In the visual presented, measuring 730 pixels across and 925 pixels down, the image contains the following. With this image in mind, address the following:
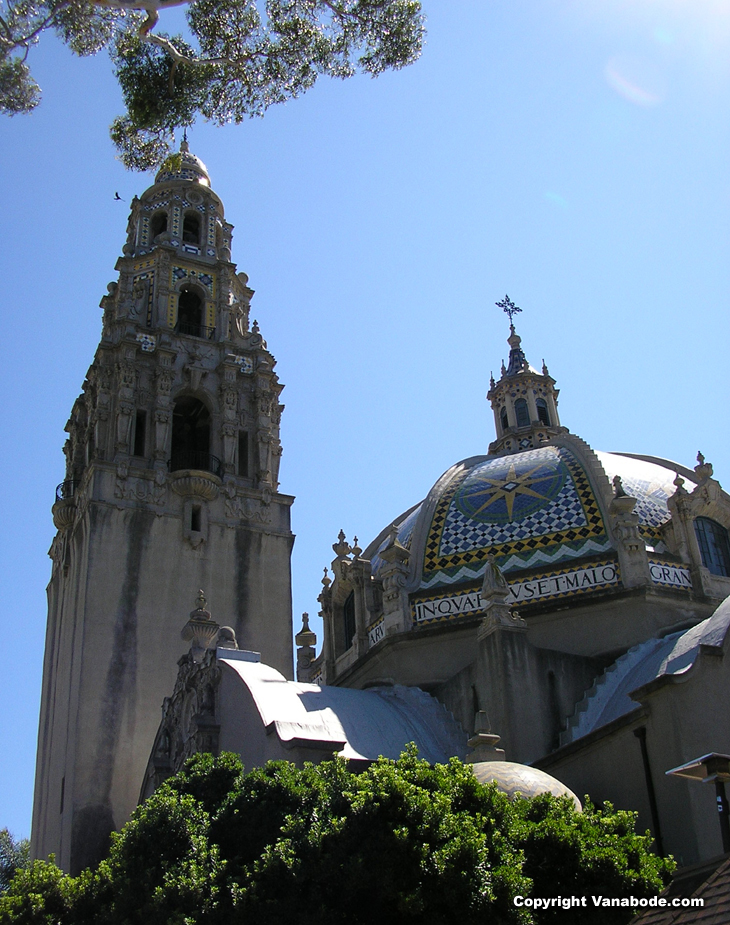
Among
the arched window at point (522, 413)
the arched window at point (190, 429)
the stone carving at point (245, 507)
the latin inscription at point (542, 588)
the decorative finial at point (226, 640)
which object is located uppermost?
the arched window at point (522, 413)

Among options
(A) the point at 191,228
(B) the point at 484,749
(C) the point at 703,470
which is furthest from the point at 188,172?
A: (B) the point at 484,749

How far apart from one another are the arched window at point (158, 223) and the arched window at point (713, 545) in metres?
18.4

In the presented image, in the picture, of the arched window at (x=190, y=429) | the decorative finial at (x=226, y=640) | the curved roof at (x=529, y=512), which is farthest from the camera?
the arched window at (x=190, y=429)

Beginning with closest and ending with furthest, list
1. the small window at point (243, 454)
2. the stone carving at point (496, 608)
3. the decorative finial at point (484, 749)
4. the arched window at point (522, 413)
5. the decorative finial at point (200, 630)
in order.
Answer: the decorative finial at point (484, 749)
the stone carving at point (496, 608)
the decorative finial at point (200, 630)
the small window at point (243, 454)
the arched window at point (522, 413)

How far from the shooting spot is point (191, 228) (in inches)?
1276

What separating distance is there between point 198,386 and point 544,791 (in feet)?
56.1

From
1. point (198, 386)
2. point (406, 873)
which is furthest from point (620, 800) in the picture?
point (198, 386)

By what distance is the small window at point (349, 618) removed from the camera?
25.2m

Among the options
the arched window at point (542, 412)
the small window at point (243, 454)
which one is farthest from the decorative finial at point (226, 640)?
the arched window at point (542, 412)

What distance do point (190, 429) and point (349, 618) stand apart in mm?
7404

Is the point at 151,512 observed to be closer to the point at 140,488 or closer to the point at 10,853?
the point at 140,488

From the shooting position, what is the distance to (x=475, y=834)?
11336mm

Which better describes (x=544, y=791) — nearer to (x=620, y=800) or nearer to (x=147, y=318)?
(x=620, y=800)

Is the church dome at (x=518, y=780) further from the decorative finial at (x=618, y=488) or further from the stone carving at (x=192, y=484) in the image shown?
the stone carving at (x=192, y=484)
